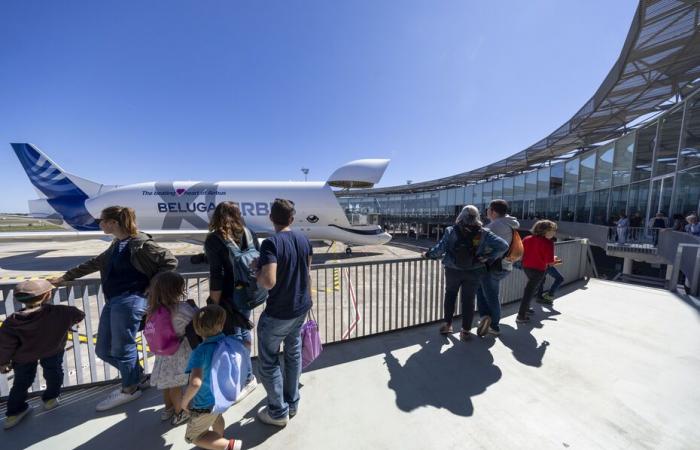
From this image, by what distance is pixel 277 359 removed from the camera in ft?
6.39

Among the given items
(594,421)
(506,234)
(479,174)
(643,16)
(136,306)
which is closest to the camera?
(594,421)

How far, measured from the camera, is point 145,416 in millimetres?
2082

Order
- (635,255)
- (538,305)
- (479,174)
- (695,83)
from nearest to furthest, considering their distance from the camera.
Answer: (538,305), (635,255), (695,83), (479,174)

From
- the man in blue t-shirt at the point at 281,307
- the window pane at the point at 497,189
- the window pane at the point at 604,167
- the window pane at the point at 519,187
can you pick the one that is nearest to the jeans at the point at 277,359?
the man in blue t-shirt at the point at 281,307

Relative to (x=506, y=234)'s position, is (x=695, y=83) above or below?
above

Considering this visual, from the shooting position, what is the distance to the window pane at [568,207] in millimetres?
16766

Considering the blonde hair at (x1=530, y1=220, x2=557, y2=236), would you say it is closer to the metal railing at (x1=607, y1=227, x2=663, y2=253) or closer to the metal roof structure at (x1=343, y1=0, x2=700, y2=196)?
the metal railing at (x1=607, y1=227, x2=663, y2=253)

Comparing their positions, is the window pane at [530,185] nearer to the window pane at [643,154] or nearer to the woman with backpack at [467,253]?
the window pane at [643,154]

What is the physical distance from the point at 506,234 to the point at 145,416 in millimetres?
4413

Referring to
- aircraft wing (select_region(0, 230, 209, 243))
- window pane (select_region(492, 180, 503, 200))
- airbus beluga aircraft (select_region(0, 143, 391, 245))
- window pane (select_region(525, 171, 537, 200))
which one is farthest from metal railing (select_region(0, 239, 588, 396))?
window pane (select_region(492, 180, 503, 200))

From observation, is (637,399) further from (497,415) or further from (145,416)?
(145,416)

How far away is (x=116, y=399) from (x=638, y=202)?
61.6ft

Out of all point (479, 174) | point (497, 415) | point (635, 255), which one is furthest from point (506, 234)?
point (479, 174)

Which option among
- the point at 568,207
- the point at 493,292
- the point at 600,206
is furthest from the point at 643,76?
the point at 493,292
